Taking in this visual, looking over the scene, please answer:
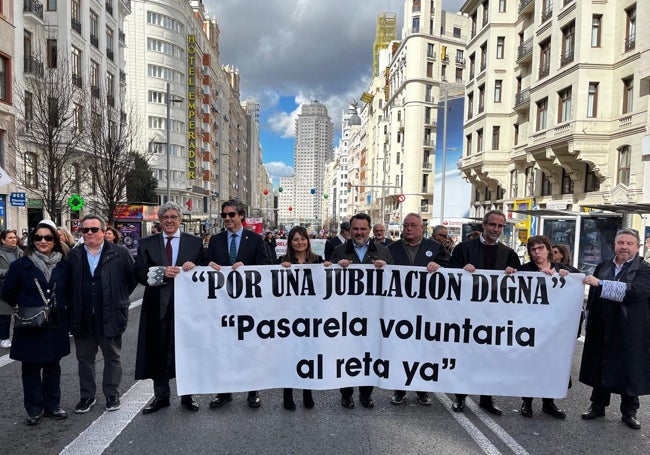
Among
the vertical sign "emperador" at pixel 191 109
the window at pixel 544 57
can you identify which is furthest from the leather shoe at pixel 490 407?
the vertical sign "emperador" at pixel 191 109

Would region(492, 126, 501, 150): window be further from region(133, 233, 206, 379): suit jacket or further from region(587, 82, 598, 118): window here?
region(133, 233, 206, 379): suit jacket

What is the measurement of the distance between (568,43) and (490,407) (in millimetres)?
23930

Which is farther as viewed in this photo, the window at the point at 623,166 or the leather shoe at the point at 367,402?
the window at the point at 623,166

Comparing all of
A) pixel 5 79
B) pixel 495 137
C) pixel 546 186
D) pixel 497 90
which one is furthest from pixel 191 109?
pixel 546 186

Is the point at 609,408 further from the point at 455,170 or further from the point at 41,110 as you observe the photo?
the point at 455,170

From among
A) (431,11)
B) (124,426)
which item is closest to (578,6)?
(124,426)

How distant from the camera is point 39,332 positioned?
14.1 ft

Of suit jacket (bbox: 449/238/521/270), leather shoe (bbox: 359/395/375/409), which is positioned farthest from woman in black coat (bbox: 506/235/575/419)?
leather shoe (bbox: 359/395/375/409)

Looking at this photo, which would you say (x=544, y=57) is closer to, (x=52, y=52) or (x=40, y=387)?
(x=52, y=52)

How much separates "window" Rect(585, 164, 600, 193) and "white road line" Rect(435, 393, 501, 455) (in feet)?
72.3

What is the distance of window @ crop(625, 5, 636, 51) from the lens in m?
20.3

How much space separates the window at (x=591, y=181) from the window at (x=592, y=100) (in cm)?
290

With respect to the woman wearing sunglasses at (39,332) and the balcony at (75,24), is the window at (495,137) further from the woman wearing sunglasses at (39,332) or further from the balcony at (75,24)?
the woman wearing sunglasses at (39,332)

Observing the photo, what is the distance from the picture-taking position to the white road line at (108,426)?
3861mm
